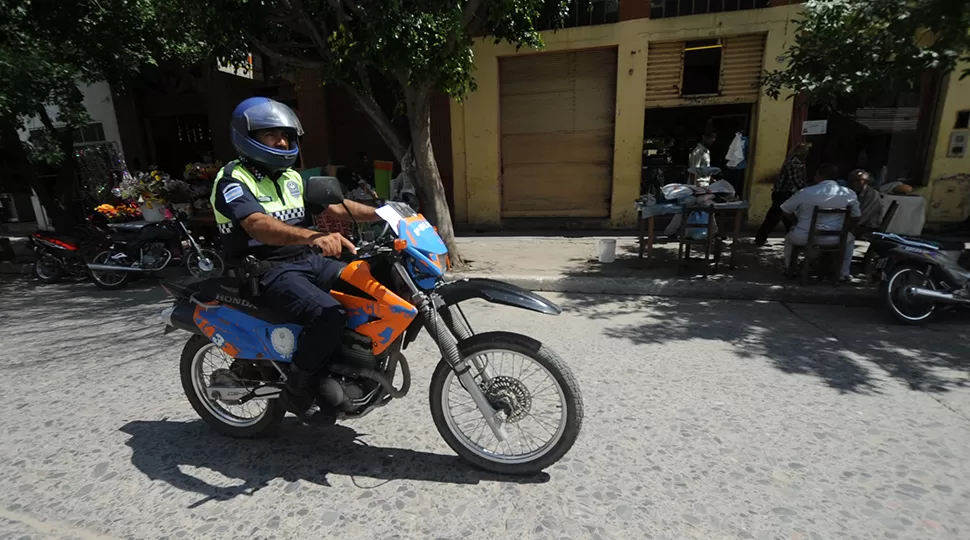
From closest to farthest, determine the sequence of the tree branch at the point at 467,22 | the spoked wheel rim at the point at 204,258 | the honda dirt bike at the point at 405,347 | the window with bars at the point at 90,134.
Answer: the honda dirt bike at the point at 405,347
the tree branch at the point at 467,22
the spoked wheel rim at the point at 204,258
the window with bars at the point at 90,134

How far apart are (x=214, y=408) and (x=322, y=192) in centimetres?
182

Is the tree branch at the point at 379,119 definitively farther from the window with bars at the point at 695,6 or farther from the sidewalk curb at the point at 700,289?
the window with bars at the point at 695,6

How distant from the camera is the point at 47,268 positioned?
7566 mm

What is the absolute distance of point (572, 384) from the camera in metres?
2.38

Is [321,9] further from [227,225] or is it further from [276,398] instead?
[276,398]

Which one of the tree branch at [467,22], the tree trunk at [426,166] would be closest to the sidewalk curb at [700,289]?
the tree trunk at [426,166]

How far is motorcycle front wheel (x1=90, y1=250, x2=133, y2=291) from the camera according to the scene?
700cm

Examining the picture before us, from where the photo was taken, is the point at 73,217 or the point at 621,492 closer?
the point at 621,492

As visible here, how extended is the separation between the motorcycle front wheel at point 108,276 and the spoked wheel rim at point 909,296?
958cm

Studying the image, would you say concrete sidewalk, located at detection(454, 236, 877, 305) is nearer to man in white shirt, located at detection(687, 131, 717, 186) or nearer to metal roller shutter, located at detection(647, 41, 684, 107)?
man in white shirt, located at detection(687, 131, 717, 186)

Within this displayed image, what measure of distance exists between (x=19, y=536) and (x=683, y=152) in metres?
10.2

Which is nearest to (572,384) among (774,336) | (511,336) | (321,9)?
(511,336)

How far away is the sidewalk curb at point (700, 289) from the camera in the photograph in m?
5.44

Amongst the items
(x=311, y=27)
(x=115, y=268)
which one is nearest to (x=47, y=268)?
(x=115, y=268)
